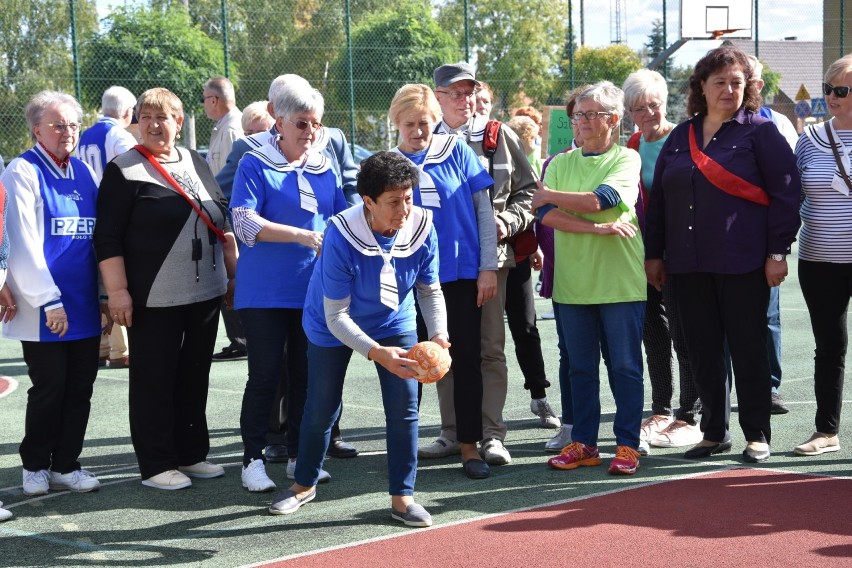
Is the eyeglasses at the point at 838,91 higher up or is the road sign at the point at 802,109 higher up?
the road sign at the point at 802,109

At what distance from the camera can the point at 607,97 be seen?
5.90 metres

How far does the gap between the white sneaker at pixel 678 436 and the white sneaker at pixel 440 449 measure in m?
1.20

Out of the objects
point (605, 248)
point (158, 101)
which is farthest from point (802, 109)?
point (158, 101)

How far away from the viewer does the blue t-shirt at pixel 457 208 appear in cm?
592

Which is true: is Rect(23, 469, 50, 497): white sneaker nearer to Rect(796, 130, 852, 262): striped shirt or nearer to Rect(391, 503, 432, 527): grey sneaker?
Rect(391, 503, 432, 527): grey sneaker

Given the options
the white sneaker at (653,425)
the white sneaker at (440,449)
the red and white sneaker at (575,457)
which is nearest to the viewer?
the red and white sneaker at (575,457)

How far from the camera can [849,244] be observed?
5.99 m

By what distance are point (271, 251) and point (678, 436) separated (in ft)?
9.11

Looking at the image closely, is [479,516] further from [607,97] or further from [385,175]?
[607,97]

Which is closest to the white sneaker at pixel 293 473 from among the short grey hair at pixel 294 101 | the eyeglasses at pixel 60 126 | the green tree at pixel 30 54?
the short grey hair at pixel 294 101

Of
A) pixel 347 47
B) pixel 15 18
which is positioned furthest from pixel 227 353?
pixel 15 18

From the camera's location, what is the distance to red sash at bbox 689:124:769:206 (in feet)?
19.2

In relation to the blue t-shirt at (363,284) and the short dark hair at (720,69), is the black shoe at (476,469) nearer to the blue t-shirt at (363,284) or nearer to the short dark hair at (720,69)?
the blue t-shirt at (363,284)

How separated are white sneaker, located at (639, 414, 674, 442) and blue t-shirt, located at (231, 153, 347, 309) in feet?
7.78
